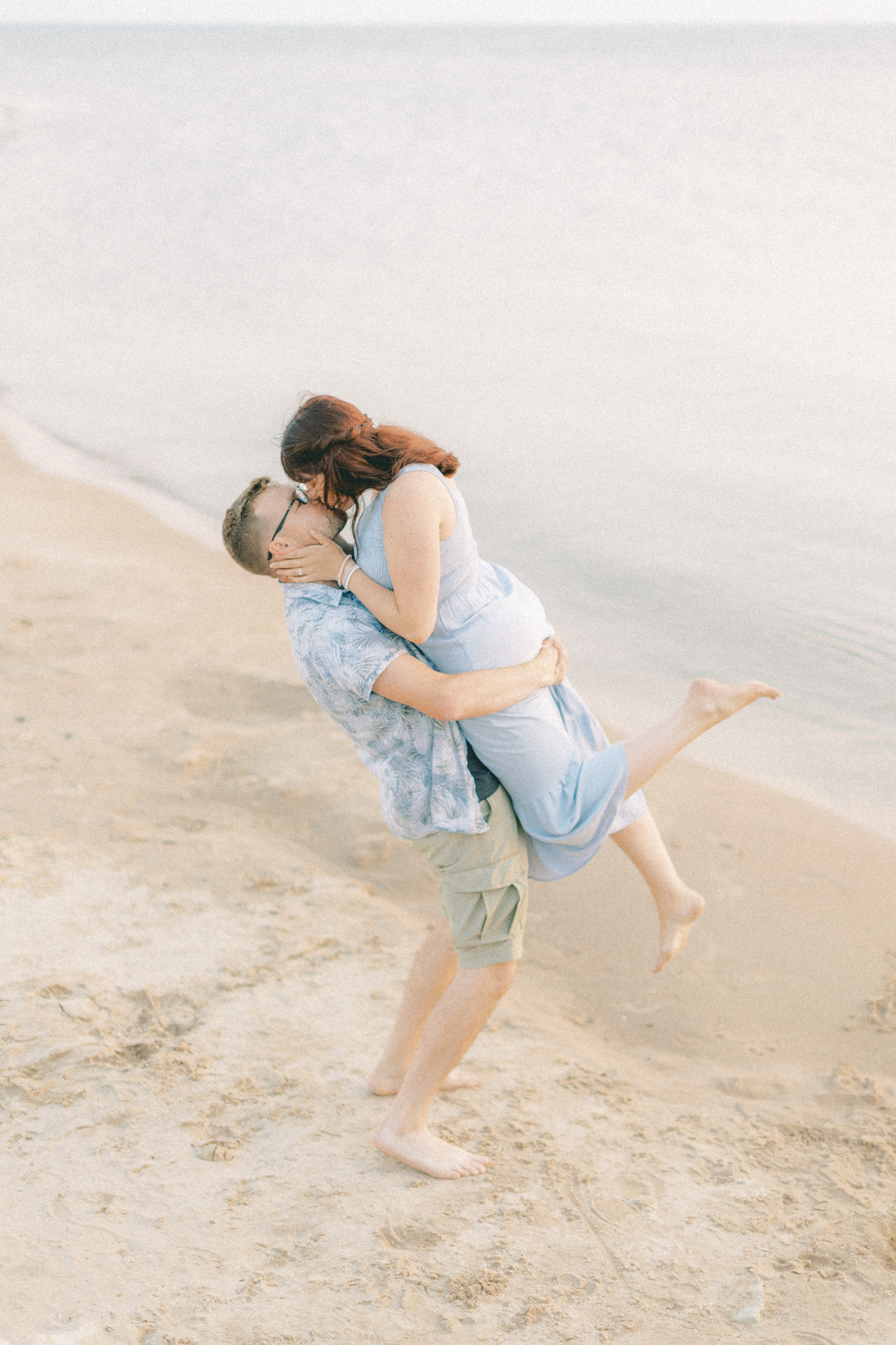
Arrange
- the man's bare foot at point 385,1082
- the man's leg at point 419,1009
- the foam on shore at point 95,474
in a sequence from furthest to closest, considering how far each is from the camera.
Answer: the foam on shore at point 95,474 → the man's bare foot at point 385,1082 → the man's leg at point 419,1009

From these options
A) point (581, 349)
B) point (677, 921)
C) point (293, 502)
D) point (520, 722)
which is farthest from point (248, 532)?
point (581, 349)

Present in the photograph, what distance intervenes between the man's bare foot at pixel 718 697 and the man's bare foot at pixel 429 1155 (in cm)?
117

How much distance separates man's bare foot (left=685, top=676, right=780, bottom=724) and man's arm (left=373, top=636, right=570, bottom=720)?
42 cm

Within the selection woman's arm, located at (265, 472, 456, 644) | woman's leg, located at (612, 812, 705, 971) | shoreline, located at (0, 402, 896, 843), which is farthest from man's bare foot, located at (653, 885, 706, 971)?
shoreline, located at (0, 402, 896, 843)

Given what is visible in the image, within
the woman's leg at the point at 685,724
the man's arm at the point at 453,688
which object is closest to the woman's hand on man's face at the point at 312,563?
the man's arm at the point at 453,688

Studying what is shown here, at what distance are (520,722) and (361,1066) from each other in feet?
3.78

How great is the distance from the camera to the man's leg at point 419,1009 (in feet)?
9.22

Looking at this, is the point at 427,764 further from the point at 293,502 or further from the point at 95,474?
the point at 95,474

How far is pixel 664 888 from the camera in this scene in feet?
9.32

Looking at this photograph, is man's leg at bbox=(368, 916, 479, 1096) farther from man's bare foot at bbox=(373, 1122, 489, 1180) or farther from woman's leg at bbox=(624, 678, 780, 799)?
woman's leg at bbox=(624, 678, 780, 799)

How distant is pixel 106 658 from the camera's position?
5402 millimetres

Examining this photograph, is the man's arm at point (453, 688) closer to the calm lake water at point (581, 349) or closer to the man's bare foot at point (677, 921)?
the man's bare foot at point (677, 921)

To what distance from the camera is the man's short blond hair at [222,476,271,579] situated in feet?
7.98

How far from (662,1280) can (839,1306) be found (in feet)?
1.13
